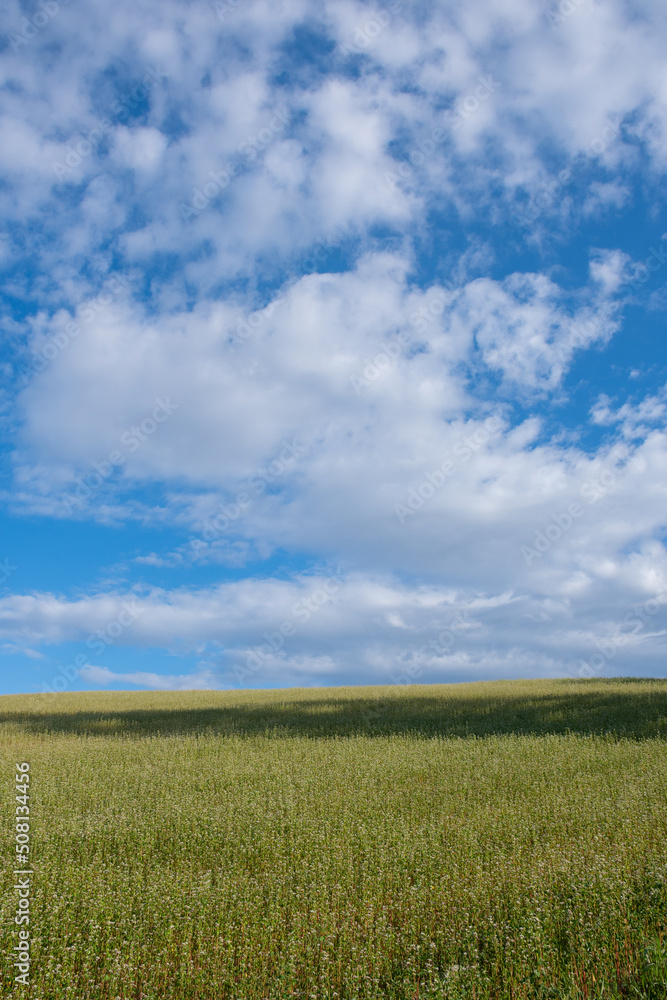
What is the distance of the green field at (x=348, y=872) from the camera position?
17.6 feet

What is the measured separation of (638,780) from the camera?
1147 cm

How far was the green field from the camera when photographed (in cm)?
536

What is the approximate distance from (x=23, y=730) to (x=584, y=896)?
22065mm

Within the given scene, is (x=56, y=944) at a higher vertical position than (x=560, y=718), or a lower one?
higher

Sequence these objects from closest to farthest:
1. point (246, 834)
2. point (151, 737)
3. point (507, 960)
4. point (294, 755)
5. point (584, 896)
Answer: point (507, 960)
point (584, 896)
point (246, 834)
point (294, 755)
point (151, 737)

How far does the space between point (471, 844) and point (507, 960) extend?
9.53ft

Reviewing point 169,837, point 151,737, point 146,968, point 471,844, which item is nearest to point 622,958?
point 471,844

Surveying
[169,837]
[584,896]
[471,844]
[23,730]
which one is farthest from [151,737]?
[584,896]

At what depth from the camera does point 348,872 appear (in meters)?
7.33

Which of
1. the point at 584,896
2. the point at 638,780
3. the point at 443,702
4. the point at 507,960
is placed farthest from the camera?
the point at 443,702

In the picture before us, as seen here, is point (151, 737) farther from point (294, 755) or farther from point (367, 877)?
point (367, 877)

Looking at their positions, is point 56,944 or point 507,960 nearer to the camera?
point 507,960

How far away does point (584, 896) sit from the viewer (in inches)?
254

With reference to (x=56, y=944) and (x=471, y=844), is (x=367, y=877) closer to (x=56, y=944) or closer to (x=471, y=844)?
(x=471, y=844)
